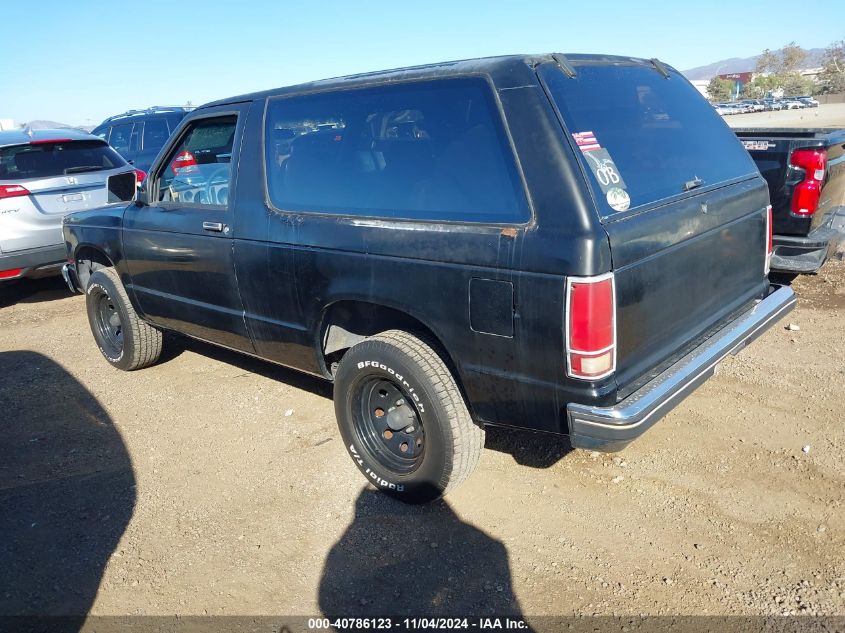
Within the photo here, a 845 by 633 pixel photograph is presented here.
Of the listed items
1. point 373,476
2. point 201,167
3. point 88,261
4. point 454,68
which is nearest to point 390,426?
point 373,476

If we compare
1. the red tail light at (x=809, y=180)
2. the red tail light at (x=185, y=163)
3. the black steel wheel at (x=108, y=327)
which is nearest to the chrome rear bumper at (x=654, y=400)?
the red tail light at (x=809, y=180)

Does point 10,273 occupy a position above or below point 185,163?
below

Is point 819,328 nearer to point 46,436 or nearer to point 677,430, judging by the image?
point 677,430

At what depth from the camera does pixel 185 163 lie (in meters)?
4.25

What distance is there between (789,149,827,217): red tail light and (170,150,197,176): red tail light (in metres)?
4.53

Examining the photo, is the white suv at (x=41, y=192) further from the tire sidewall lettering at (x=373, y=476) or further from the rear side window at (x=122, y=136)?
the rear side window at (x=122, y=136)

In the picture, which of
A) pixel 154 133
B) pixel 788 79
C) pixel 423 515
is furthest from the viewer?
pixel 788 79

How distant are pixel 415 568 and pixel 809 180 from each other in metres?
4.41

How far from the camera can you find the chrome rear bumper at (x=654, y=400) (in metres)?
2.47

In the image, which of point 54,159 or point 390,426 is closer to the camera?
point 390,426

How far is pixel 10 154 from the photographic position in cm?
681

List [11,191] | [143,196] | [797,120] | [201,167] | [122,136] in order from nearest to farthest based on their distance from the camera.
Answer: [201,167] → [143,196] → [11,191] → [122,136] → [797,120]

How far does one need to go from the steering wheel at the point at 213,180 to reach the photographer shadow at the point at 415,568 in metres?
2.05

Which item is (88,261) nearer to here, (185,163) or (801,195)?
(185,163)
